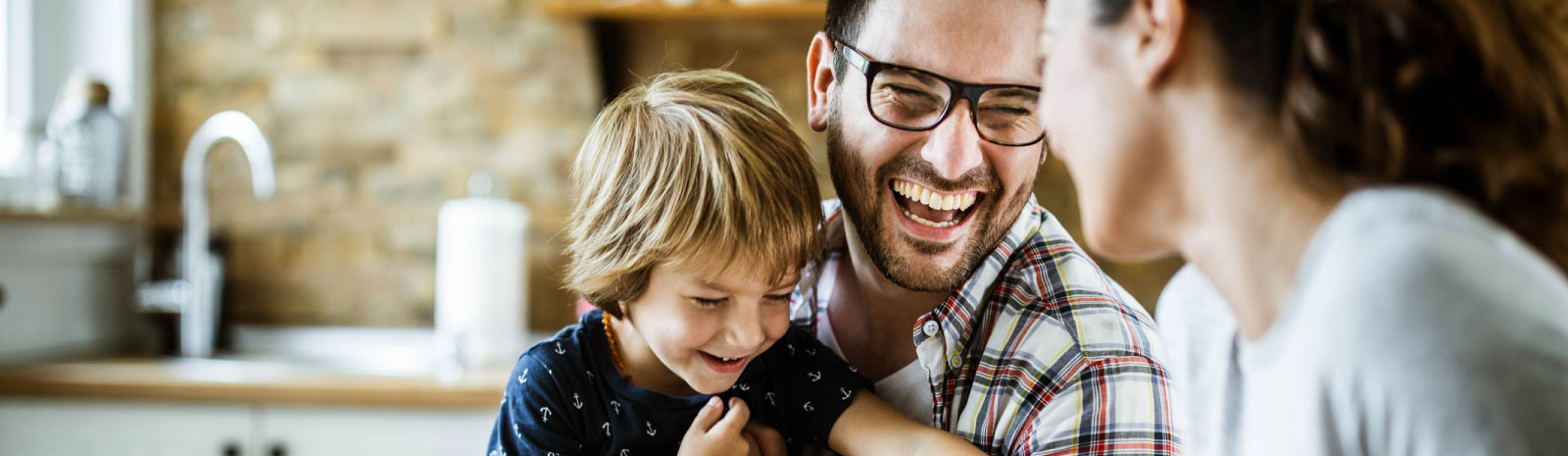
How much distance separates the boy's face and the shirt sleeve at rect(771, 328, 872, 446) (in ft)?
0.28

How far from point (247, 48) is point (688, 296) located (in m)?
2.57

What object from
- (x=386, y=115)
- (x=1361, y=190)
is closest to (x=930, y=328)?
(x=1361, y=190)

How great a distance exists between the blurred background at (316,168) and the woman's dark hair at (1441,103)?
6.96 feet

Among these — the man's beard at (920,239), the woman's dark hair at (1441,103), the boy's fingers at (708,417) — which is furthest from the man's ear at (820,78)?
the woman's dark hair at (1441,103)

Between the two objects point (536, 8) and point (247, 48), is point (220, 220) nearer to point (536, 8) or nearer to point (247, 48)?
point (247, 48)

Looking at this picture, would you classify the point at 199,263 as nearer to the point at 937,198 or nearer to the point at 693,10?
the point at 693,10

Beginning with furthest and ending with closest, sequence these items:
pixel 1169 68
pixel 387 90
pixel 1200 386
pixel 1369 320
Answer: pixel 387 90 → pixel 1200 386 → pixel 1169 68 → pixel 1369 320

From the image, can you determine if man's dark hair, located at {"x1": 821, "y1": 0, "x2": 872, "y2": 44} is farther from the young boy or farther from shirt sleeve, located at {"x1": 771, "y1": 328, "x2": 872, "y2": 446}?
shirt sleeve, located at {"x1": 771, "y1": 328, "x2": 872, "y2": 446}

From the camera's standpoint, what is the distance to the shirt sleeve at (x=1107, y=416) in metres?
1.07

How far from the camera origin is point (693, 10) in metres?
2.71

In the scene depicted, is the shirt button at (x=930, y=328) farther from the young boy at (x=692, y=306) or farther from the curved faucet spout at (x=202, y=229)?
the curved faucet spout at (x=202, y=229)

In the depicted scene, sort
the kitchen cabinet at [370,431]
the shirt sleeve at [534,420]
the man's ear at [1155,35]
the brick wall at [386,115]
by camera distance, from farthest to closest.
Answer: the brick wall at [386,115], the kitchen cabinet at [370,431], the shirt sleeve at [534,420], the man's ear at [1155,35]

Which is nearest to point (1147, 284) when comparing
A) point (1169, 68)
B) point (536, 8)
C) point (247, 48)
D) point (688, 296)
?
point (536, 8)

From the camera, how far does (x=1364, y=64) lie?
0.63 meters
